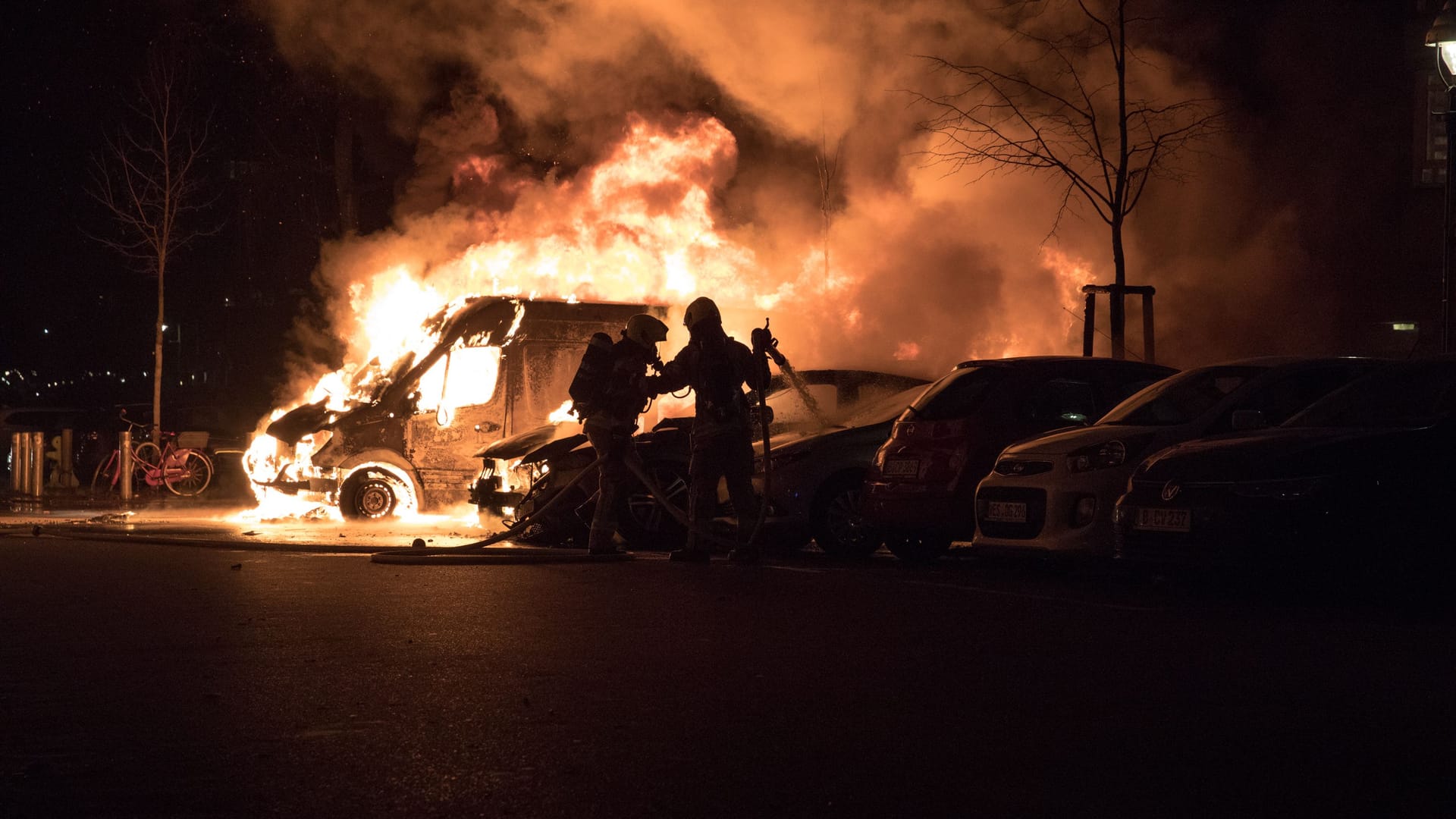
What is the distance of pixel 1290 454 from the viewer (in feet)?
30.3

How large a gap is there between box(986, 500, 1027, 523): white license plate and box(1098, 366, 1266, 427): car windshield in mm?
1018

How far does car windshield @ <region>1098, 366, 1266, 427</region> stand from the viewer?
11.4 meters

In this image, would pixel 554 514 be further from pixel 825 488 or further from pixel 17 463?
pixel 17 463

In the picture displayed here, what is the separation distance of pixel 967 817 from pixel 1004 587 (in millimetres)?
5999

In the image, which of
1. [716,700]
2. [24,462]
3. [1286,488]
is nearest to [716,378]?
[1286,488]

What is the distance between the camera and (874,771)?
5152mm

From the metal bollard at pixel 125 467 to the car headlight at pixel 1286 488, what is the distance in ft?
57.0

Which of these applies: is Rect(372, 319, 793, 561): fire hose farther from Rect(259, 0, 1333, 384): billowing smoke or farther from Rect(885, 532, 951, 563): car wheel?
Rect(259, 0, 1333, 384): billowing smoke

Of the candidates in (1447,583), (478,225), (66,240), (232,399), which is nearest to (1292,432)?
(1447,583)

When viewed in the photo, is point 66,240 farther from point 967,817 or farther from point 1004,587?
point 967,817

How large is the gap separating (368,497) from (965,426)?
23.1 ft

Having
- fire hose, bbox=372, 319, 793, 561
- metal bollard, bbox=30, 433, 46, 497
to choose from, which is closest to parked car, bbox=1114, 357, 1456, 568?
fire hose, bbox=372, 319, 793, 561

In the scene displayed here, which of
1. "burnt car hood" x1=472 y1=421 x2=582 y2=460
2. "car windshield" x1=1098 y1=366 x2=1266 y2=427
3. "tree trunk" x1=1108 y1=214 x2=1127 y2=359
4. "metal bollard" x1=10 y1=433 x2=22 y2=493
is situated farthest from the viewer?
"metal bollard" x1=10 y1=433 x2=22 y2=493

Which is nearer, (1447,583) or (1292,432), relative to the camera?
(1447,583)
